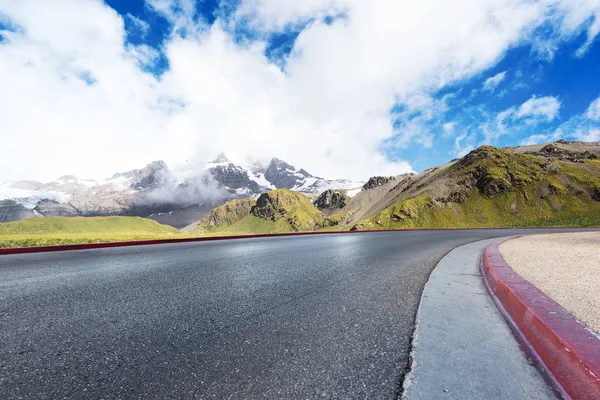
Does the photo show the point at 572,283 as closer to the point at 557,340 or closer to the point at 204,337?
the point at 557,340

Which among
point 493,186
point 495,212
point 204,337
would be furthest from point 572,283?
point 493,186

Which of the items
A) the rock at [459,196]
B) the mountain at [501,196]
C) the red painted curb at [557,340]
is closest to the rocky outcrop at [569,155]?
the mountain at [501,196]

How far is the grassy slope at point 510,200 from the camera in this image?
82.4 metres

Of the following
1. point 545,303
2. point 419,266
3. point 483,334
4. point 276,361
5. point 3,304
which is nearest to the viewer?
point 276,361

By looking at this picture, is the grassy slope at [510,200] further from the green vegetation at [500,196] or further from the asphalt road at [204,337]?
the asphalt road at [204,337]

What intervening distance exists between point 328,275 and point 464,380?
368 centimetres

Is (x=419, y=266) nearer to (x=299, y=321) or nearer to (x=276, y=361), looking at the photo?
(x=299, y=321)

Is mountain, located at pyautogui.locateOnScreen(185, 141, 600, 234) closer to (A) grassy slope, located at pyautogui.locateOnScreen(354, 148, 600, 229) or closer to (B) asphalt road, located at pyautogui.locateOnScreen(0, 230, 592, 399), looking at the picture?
(A) grassy slope, located at pyautogui.locateOnScreen(354, 148, 600, 229)

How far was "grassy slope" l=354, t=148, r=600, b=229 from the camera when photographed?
82375 mm

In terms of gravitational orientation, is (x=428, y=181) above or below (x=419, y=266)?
above

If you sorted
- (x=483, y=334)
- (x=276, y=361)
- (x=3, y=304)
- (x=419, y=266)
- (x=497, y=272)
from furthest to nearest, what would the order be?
(x=419, y=266), (x=497, y=272), (x=3, y=304), (x=483, y=334), (x=276, y=361)

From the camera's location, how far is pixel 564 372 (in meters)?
1.84

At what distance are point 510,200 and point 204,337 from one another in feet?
366

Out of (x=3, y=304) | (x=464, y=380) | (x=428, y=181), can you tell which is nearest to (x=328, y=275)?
(x=464, y=380)
